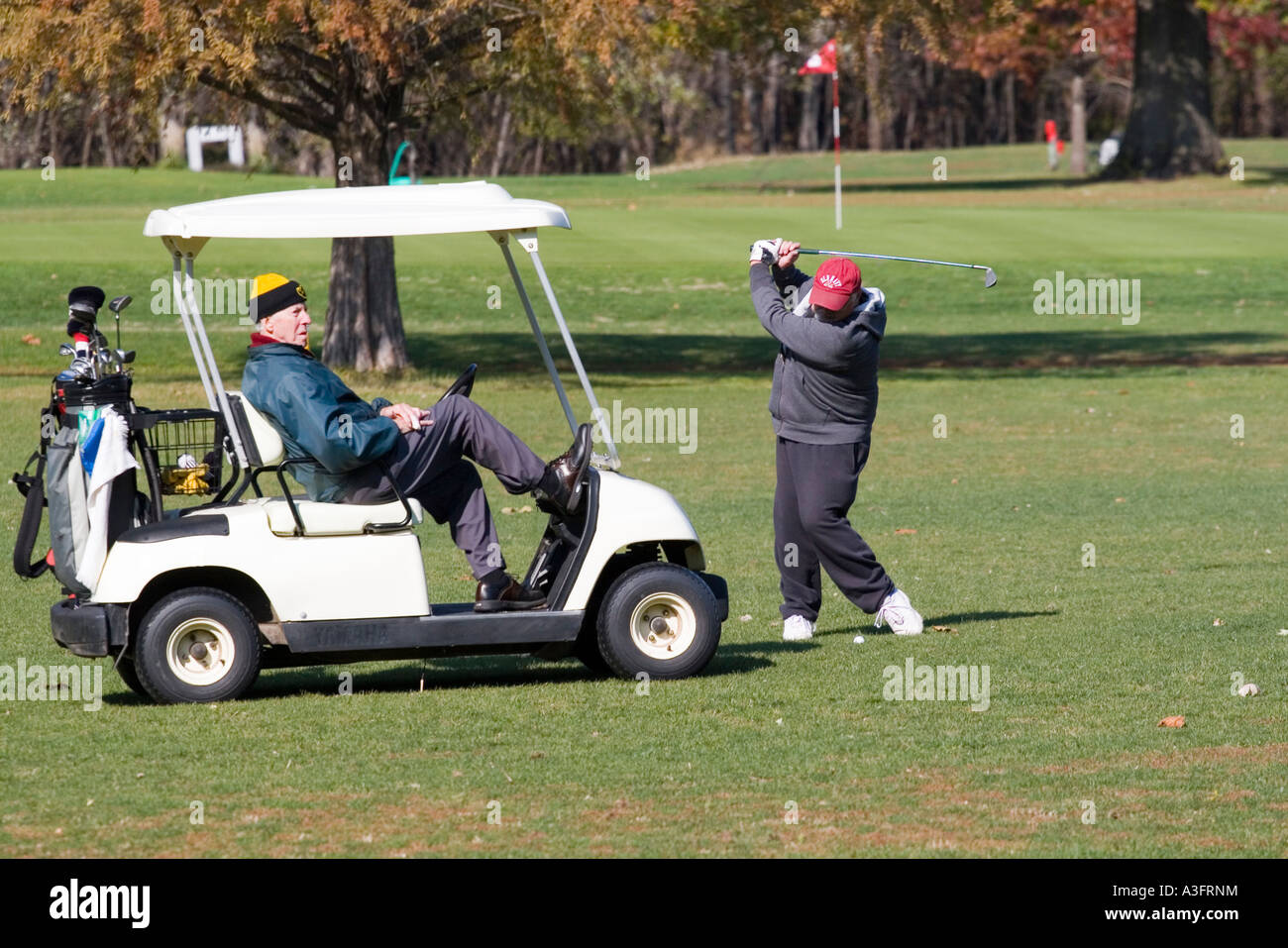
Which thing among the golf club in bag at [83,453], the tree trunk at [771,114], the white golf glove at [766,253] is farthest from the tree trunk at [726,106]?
the golf club in bag at [83,453]

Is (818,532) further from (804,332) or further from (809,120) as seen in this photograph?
(809,120)

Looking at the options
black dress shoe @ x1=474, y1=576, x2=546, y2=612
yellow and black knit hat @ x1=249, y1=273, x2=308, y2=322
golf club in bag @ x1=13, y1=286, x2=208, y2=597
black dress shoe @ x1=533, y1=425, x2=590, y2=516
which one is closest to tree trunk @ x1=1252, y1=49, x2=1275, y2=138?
black dress shoe @ x1=533, y1=425, x2=590, y2=516

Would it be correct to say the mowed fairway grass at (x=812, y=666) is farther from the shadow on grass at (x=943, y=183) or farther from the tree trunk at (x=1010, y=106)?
the tree trunk at (x=1010, y=106)

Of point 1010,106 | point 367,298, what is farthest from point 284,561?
point 1010,106

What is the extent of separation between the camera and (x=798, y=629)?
8.59 metres

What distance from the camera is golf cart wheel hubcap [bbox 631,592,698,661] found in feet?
24.5

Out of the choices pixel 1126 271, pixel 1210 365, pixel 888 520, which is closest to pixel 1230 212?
pixel 1126 271

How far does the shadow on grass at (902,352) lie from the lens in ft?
73.0

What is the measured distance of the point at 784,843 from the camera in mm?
5266

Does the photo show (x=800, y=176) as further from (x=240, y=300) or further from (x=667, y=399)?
(x=667, y=399)

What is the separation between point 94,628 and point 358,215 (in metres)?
1.75

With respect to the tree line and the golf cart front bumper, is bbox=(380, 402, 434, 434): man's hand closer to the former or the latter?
the golf cart front bumper

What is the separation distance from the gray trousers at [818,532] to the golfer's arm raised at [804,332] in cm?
43
